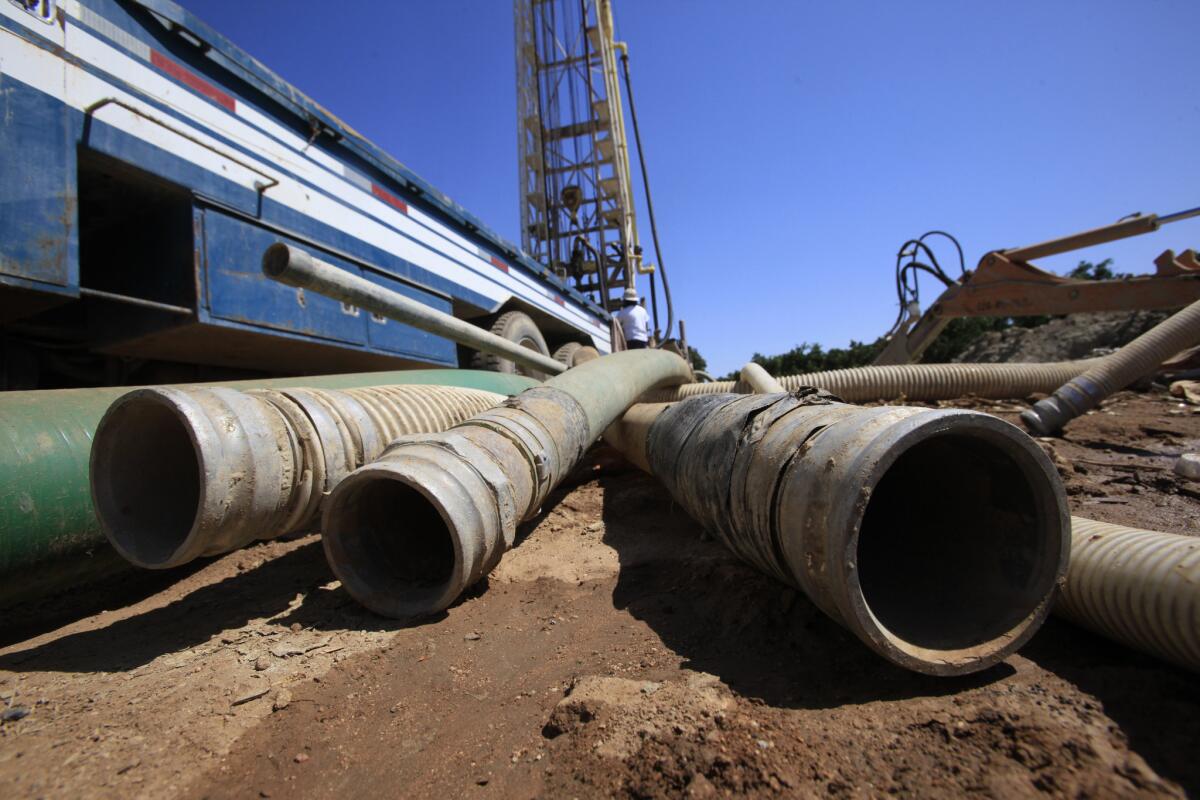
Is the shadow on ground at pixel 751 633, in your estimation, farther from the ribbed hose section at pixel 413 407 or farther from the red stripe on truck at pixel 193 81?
the red stripe on truck at pixel 193 81

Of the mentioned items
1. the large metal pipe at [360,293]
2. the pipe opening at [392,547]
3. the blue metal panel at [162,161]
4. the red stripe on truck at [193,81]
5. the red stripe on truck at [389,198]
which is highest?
the red stripe on truck at [193,81]

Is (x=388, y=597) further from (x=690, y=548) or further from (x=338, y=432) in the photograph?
(x=690, y=548)

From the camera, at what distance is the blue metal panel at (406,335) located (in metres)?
4.33

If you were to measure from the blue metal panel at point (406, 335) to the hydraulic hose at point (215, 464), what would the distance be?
1.86m

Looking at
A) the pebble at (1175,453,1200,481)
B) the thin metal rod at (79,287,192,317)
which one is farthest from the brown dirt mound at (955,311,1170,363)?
the thin metal rod at (79,287,192,317)

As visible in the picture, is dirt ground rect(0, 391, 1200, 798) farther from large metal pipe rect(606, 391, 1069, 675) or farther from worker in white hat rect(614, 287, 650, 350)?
worker in white hat rect(614, 287, 650, 350)

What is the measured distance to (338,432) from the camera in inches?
95.3

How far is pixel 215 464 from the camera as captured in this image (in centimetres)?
181

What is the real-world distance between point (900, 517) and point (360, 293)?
2437 mm

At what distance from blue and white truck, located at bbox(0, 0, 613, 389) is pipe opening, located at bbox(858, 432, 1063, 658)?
11.1 ft

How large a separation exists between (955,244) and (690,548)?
647 centimetres

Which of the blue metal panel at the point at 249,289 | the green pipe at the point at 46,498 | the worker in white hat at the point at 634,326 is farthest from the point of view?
the worker in white hat at the point at 634,326

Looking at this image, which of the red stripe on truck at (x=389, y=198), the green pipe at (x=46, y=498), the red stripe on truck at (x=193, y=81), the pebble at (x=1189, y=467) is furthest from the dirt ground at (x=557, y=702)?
the red stripe on truck at (x=389, y=198)

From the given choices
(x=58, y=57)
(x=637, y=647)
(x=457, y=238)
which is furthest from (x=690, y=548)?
(x=457, y=238)
